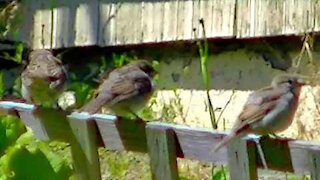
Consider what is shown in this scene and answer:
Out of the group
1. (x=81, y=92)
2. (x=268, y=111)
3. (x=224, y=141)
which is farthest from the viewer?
(x=81, y=92)

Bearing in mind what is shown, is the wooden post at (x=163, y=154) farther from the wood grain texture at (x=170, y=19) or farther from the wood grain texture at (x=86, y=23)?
the wood grain texture at (x=86, y=23)

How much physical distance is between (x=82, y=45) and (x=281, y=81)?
13.5 feet

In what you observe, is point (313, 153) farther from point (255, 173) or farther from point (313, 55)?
point (313, 55)

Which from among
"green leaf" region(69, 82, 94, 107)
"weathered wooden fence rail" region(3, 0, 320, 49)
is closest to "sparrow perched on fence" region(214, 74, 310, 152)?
"weathered wooden fence rail" region(3, 0, 320, 49)

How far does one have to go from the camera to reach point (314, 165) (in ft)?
11.8

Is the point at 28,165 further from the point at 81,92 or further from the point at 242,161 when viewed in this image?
the point at 81,92

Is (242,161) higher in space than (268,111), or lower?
lower

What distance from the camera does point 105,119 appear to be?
4520mm

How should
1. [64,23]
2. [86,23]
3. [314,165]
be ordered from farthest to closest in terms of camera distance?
[64,23] → [86,23] → [314,165]

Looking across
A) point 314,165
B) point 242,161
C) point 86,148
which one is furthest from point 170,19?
point 314,165

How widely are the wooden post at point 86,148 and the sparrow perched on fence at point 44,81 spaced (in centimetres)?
137

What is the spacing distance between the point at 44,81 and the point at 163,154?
2.01 metres

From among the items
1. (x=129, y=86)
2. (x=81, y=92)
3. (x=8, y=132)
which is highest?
(x=129, y=86)

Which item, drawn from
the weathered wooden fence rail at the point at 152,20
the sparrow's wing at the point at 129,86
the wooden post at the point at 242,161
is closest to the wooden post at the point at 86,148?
the wooden post at the point at 242,161
